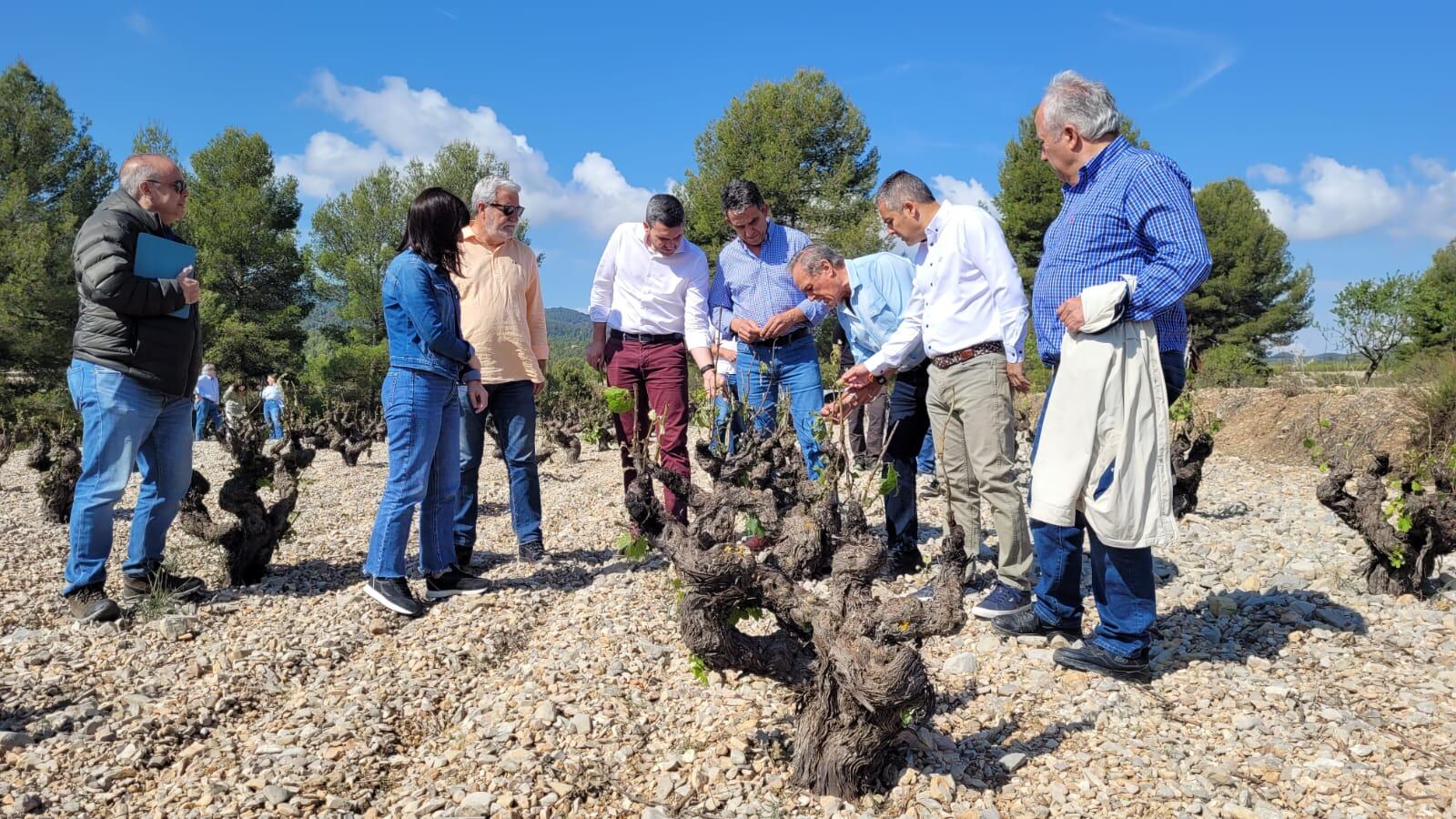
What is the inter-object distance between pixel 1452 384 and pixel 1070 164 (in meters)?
10.5

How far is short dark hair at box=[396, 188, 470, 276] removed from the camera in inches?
152

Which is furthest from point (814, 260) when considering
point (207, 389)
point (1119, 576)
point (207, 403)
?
point (207, 403)

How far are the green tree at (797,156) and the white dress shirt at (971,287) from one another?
24717 millimetres

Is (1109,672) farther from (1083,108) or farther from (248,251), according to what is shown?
(248,251)

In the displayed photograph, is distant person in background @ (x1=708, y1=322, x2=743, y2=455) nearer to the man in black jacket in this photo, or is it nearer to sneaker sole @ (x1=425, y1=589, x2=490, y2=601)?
sneaker sole @ (x1=425, y1=589, x2=490, y2=601)

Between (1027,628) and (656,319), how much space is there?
99.2 inches

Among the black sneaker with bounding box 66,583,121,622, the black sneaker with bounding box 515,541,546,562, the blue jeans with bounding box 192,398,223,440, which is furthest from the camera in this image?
the blue jeans with bounding box 192,398,223,440

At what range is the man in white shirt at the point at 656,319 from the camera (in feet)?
15.7

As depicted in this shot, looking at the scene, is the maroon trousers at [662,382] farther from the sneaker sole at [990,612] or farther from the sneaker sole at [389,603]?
the sneaker sole at [990,612]

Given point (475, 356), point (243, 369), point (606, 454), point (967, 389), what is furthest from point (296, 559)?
point (243, 369)

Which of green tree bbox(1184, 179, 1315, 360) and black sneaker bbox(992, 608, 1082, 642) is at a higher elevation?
green tree bbox(1184, 179, 1315, 360)

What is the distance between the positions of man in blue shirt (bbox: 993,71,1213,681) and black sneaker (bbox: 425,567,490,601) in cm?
277

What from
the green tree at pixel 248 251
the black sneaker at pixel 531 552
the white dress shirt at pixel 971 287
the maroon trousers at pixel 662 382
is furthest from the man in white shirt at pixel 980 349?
the green tree at pixel 248 251

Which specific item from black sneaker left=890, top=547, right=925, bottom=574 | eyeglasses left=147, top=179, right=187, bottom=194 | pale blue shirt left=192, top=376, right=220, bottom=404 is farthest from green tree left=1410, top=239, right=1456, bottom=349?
pale blue shirt left=192, top=376, right=220, bottom=404
